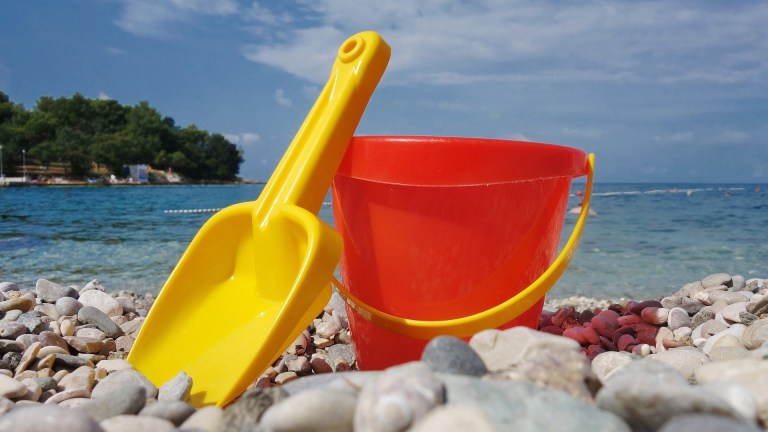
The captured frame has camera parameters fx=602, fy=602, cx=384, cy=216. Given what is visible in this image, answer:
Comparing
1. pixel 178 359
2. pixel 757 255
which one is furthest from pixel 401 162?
pixel 757 255

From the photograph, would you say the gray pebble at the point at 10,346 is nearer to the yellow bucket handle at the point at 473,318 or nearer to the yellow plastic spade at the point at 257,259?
the yellow plastic spade at the point at 257,259

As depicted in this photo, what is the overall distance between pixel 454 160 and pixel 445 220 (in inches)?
5.5

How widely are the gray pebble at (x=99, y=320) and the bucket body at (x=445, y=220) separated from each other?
1014 mm

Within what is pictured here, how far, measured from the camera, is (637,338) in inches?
77.8

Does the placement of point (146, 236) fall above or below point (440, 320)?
below

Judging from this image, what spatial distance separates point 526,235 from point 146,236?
633 cm

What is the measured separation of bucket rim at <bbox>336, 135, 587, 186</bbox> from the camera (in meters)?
1.32

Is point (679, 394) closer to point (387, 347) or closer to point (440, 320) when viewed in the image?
point (440, 320)

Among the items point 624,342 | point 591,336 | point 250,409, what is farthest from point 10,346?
point 624,342

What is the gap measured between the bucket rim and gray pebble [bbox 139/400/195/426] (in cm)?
66

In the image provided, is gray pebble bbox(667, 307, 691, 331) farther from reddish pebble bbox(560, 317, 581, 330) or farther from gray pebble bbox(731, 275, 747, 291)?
gray pebble bbox(731, 275, 747, 291)

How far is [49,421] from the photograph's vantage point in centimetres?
77

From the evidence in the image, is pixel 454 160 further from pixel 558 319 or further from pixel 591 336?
pixel 558 319

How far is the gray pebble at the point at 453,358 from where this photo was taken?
2.82 feet
